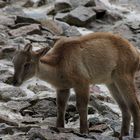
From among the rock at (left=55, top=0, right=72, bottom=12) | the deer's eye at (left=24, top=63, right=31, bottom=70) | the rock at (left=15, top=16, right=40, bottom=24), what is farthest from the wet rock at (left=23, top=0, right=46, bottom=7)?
the deer's eye at (left=24, top=63, right=31, bottom=70)

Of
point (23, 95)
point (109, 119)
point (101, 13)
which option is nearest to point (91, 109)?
point (109, 119)

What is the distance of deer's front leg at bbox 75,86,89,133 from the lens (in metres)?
10.6

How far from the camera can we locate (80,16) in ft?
84.7

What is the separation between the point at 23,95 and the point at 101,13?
544 inches

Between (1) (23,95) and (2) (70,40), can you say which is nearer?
(2) (70,40)

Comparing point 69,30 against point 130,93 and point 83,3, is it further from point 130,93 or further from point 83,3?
point 130,93

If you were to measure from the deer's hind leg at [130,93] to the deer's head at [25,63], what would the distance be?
1508 millimetres

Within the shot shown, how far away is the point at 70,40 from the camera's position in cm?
1108

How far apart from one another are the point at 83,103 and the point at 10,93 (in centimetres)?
354

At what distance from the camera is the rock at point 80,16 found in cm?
2545

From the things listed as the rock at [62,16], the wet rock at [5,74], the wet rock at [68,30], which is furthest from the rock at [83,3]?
the wet rock at [5,74]

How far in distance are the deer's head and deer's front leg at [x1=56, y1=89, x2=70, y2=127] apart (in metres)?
0.81

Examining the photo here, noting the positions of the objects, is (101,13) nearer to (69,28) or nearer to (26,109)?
(69,28)

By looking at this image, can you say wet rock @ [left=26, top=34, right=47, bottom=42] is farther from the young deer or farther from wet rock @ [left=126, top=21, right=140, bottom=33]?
the young deer
